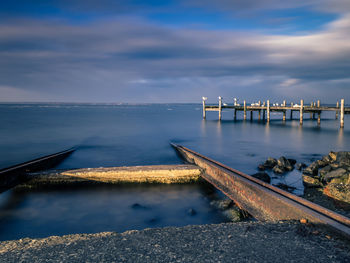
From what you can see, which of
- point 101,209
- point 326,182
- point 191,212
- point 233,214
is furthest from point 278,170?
point 101,209

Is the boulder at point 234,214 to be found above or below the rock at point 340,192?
below

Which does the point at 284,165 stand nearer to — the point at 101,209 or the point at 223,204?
the point at 223,204

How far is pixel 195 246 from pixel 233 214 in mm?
3389

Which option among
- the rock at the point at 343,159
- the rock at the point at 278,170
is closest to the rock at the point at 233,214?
the rock at the point at 278,170

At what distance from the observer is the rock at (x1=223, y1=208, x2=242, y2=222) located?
22.4ft

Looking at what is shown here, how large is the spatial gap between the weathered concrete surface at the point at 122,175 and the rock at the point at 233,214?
261 cm

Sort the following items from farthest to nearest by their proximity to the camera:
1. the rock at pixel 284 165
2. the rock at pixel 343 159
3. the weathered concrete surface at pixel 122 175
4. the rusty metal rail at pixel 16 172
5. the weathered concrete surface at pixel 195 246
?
the rock at pixel 284 165 → the rock at pixel 343 159 → the weathered concrete surface at pixel 122 175 → the rusty metal rail at pixel 16 172 → the weathered concrete surface at pixel 195 246

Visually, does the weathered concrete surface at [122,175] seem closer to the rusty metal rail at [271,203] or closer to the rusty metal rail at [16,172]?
the rusty metal rail at [16,172]

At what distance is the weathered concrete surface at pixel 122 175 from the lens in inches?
364

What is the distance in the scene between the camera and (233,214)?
7043 millimetres

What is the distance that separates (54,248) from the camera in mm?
3977

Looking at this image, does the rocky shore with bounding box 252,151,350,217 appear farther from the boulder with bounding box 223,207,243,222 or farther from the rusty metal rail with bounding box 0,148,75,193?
the rusty metal rail with bounding box 0,148,75,193

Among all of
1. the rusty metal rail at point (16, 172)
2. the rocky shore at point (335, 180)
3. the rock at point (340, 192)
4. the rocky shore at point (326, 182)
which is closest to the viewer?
the rock at point (340, 192)

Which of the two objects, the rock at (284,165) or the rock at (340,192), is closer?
the rock at (340,192)
